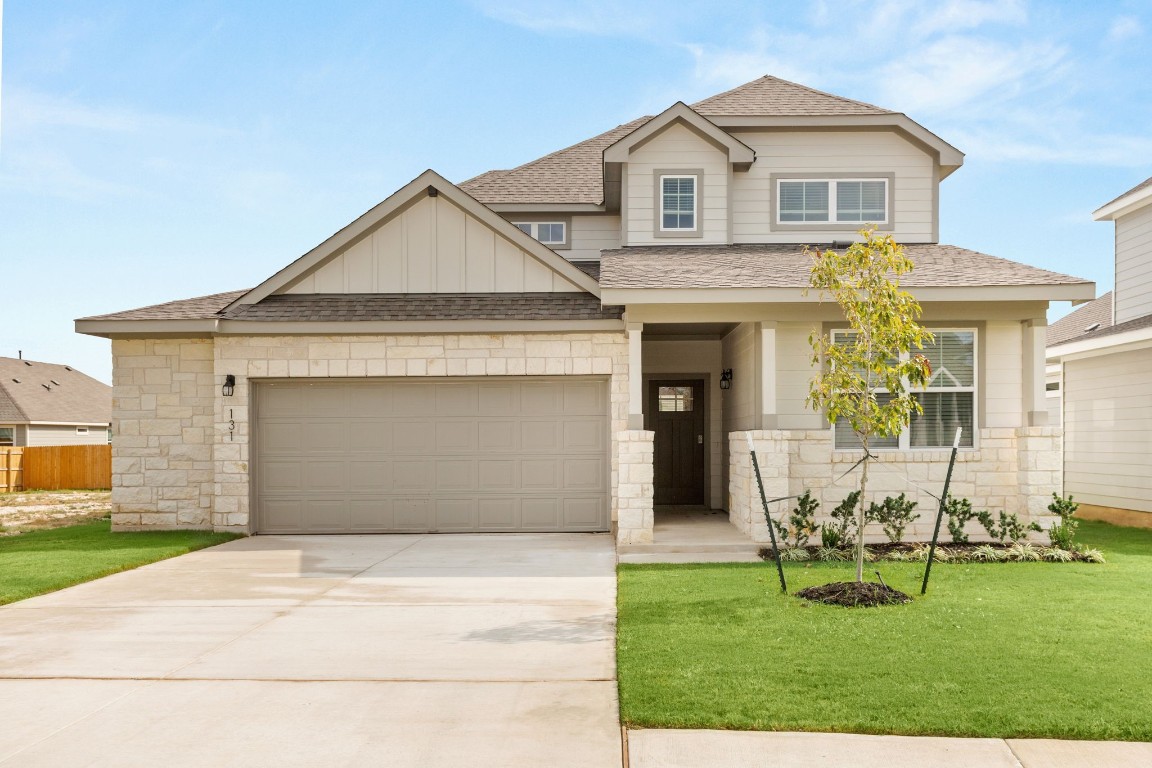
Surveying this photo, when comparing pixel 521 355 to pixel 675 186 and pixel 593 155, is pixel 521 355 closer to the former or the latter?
pixel 675 186

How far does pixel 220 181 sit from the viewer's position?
64.1 feet

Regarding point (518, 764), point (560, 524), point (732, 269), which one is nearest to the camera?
point (518, 764)

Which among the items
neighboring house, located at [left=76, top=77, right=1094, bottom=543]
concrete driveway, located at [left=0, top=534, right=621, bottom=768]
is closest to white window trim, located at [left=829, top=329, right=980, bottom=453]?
neighboring house, located at [left=76, top=77, right=1094, bottom=543]

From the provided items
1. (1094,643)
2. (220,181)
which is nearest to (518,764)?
(1094,643)

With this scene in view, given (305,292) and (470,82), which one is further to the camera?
(470,82)

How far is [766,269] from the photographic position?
39.1 feet

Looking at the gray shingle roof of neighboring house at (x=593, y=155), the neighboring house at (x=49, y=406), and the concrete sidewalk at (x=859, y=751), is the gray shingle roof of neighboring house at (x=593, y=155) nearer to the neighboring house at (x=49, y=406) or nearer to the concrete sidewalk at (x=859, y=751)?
the concrete sidewalk at (x=859, y=751)

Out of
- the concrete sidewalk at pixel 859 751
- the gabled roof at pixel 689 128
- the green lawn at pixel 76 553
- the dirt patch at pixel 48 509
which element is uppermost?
the gabled roof at pixel 689 128

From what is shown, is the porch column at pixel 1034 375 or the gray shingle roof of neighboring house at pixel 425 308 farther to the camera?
the gray shingle roof of neighboring house at pixel 425 308

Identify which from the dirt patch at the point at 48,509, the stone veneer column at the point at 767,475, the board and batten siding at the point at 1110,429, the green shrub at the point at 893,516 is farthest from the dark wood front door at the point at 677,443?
the dirt patch at the point at 48,509

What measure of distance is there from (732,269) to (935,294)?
2.63 m

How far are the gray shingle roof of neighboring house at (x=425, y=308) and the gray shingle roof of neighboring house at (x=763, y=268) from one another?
0.80m

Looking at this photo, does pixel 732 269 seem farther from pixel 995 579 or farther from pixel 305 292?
pixel 305 292

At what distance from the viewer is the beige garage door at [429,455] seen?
42.4ft
